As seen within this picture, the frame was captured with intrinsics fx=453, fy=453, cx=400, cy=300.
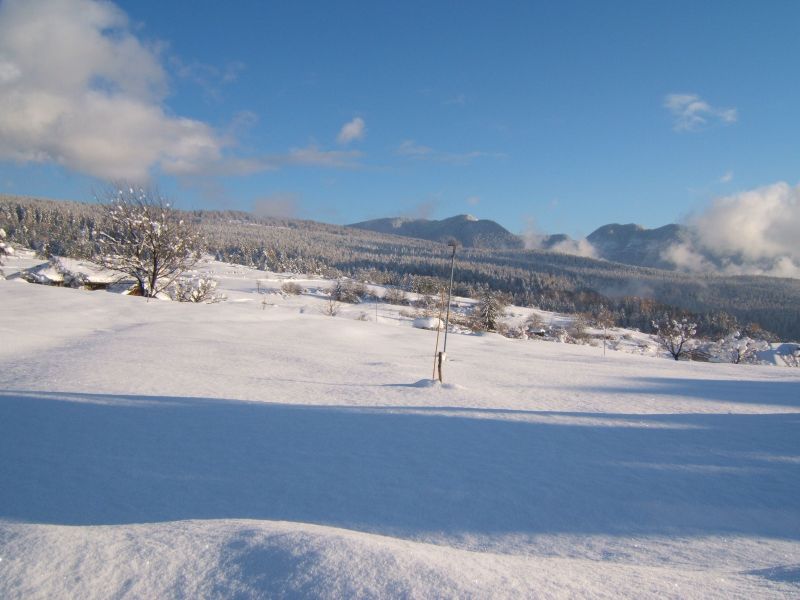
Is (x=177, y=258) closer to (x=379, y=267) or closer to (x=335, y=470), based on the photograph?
(x=335, y=470)

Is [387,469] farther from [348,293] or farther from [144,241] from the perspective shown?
[348,293]

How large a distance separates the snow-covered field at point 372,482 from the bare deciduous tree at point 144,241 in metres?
13.1

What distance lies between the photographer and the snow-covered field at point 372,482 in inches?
91.8

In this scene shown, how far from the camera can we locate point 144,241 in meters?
22.1

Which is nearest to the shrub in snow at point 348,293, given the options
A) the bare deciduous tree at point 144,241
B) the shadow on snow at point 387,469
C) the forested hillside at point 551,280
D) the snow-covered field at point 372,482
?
the forested hillside at point 551,280

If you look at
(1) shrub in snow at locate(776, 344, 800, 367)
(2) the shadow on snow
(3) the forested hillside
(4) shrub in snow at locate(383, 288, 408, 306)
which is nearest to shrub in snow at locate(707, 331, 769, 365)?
(1) shrub in snow at locate(776, 344, 800, 367)

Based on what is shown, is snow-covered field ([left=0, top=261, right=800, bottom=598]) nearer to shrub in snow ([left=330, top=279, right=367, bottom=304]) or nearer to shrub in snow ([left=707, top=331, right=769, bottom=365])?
shrub in snow ([left=707, top=331, right=769, bottom=365])

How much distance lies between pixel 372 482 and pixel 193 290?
106 feet

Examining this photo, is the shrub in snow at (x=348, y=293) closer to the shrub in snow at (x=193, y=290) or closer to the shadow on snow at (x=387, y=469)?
the shrub in snow at (x=193, y=290)

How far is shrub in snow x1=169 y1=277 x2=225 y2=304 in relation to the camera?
101 feet

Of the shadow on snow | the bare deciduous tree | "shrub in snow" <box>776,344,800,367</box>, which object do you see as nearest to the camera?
the shadow on snow

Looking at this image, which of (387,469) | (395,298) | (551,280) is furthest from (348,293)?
(551,280)

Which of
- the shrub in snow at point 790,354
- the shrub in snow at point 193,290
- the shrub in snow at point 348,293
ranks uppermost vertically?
the shrub in snow at point 193,290

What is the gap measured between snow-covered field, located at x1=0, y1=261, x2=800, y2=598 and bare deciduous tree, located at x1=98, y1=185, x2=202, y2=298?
13128mm
